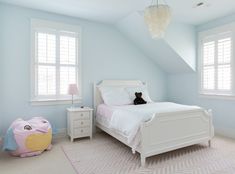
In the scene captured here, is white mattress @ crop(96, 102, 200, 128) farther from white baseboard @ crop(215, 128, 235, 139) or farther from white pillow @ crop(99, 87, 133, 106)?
white baseboard @ crop(215, 128, 235, 139)

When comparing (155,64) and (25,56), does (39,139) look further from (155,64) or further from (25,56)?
(155,64)

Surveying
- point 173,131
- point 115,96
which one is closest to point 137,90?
point 115,96

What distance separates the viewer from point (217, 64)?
13.0 feet

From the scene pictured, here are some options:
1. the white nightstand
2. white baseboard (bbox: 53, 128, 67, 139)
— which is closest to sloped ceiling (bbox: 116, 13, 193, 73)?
the white nightstand

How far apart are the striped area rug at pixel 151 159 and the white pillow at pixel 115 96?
0.87 meters

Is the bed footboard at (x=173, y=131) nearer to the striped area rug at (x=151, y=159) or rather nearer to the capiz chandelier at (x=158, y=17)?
the striped area rug at (x=151, y=159)

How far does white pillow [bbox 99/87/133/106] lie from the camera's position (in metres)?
3.80

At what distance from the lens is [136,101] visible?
3.87 metres

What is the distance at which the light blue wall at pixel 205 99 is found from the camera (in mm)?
3732

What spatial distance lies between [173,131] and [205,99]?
1.99 meters

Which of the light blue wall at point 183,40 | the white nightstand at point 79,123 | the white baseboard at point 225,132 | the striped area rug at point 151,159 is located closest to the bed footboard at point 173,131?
the striped area rug at point 151,159

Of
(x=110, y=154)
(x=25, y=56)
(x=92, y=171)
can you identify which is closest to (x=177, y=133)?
(x=110, y=154)

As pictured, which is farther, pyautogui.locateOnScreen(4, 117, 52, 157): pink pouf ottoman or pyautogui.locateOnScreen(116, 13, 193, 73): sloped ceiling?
pyautogui.locateOnScreen(116, 13, 193, 73): sloped ceiling

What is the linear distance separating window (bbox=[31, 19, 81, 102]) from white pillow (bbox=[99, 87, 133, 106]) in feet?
1.96
